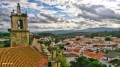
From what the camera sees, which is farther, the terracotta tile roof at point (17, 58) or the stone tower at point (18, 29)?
the stone tower at point (18, 29)

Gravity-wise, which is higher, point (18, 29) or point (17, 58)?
point (18, 29)

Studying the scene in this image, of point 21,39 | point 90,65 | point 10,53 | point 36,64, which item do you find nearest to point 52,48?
point 36,64

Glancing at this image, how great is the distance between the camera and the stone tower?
28.5m

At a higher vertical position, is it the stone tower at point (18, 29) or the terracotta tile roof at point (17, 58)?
the stone tower at point (18, 29)

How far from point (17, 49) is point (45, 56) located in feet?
22.0

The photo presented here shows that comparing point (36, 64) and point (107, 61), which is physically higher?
point (36, 64)

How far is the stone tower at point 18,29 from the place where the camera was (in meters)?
28.5

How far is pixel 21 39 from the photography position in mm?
29125

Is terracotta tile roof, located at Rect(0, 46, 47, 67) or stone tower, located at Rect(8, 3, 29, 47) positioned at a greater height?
stone tower, located at Rect(8, 3, 29, 47)

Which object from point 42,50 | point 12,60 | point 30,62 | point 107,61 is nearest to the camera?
point 12,60

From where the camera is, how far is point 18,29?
28672mm

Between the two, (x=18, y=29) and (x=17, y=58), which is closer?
(x=17, y=58)

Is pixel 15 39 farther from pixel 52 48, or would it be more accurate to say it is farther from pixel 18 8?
pixel 52 48

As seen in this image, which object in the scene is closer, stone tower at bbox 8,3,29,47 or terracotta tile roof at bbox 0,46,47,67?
terracotta tile roof at bbox 0,46,47,67
